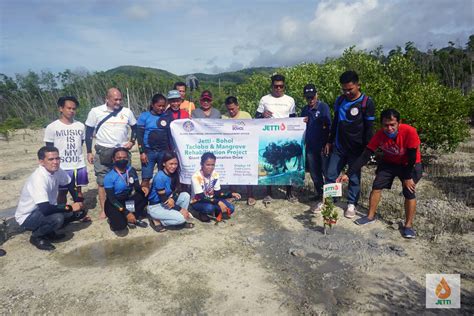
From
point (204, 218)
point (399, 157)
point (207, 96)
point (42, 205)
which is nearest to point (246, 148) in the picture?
point (207, 96)

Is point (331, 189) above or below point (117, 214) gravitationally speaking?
above

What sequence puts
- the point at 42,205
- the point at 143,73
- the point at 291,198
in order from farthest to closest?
the point at 143,73, the point at 291,198, the point at 42,205

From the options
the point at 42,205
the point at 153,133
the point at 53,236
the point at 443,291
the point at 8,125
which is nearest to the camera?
the point at 443,291

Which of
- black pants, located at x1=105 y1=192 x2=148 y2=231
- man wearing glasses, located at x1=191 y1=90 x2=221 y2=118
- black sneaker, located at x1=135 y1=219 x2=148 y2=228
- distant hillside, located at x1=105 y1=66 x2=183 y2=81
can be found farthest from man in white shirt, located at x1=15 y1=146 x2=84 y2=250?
distant hillside, located at x1=105 y1=66 x2=183 y2=81

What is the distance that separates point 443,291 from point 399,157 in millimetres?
1860

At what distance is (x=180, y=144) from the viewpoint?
5.82 meters

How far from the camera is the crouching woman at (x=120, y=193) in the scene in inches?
193

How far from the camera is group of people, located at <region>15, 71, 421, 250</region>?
4.51 meters

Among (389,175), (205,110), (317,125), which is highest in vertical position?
(205,110)

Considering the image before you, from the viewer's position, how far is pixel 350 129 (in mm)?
4961

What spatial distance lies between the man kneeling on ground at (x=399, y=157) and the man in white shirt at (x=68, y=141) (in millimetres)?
4151

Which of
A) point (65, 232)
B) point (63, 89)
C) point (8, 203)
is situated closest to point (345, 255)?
point (65, 232)

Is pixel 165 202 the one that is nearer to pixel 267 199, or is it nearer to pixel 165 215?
pixel 165 215

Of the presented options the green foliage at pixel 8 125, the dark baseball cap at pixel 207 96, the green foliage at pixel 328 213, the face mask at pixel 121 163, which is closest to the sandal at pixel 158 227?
the face mask at pixel 121 163
